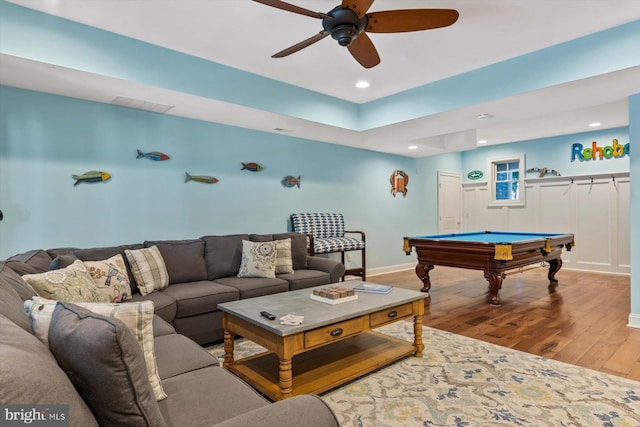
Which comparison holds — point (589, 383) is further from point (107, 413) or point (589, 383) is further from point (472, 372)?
point (107, 413)

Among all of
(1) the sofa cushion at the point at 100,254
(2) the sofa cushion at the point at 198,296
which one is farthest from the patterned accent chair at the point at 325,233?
(1) the sofa cushion at the point at 100,254

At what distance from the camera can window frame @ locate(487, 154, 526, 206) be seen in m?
7.33

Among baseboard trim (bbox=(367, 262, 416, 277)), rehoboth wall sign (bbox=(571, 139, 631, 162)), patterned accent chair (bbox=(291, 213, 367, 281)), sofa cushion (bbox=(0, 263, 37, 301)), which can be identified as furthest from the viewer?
baseboard trim (bbox=(367, 262, 416, 277))

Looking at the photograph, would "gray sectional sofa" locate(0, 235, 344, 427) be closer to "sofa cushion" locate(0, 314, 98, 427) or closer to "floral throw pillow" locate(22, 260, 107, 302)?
"sofa cushion" locate(0, 314, 98, 427)

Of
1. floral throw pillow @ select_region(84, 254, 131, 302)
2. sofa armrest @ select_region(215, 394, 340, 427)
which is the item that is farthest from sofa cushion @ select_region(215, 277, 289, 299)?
sofa armrest @ select_region(215, 394, 340, 427)

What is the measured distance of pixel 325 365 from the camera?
2439 mm

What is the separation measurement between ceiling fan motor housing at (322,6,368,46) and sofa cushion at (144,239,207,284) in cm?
248

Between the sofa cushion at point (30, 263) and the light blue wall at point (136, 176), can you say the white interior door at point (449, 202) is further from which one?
the sofa cushion at point (30, 263)

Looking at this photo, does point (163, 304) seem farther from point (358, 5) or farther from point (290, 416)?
point (358, 5)

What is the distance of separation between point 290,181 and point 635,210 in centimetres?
408

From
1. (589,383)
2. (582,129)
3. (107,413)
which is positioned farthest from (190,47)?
(582,129)

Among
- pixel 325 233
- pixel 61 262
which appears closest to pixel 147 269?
pixel 61 262

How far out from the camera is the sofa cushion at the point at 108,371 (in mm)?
829

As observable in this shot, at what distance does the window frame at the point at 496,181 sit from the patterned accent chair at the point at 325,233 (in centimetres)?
394
